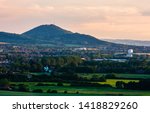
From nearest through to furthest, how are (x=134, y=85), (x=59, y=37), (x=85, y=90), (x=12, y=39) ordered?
(x=85, y=90) < (x=134, y=85) < (x=59, y=37) < (x=12, y=39)

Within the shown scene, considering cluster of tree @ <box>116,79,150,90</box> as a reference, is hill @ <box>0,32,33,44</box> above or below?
above

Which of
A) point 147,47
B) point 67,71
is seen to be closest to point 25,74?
point 67,71

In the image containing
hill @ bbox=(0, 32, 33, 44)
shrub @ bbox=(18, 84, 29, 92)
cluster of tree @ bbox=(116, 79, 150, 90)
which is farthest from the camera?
hill @ bbox=(0, 32, 33, 44)

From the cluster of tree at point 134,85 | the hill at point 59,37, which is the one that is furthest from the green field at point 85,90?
the hill at point 59,37

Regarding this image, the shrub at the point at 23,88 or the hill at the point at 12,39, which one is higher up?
the hill at the point at 12,39

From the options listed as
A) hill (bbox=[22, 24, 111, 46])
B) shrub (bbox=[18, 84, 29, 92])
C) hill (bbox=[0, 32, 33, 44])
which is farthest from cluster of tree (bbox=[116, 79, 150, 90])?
hill (bbox=[0, 32, 33, 44])

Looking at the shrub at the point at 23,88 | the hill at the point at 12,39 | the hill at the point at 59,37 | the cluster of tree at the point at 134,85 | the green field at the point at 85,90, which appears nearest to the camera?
the green field at the point at 85,90

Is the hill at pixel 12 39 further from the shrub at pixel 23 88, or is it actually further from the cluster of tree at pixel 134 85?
the shrub at pixel 23 88

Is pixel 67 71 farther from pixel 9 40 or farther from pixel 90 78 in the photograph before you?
pixel 9 40

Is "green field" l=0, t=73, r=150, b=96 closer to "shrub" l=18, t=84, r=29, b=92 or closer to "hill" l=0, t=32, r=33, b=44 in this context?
"shrub" l=18, t=84, r=29, b=92

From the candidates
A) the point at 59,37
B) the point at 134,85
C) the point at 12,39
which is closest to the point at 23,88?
the point at 134,85

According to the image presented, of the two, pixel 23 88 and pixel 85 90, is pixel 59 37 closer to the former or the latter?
pixel 23 88
